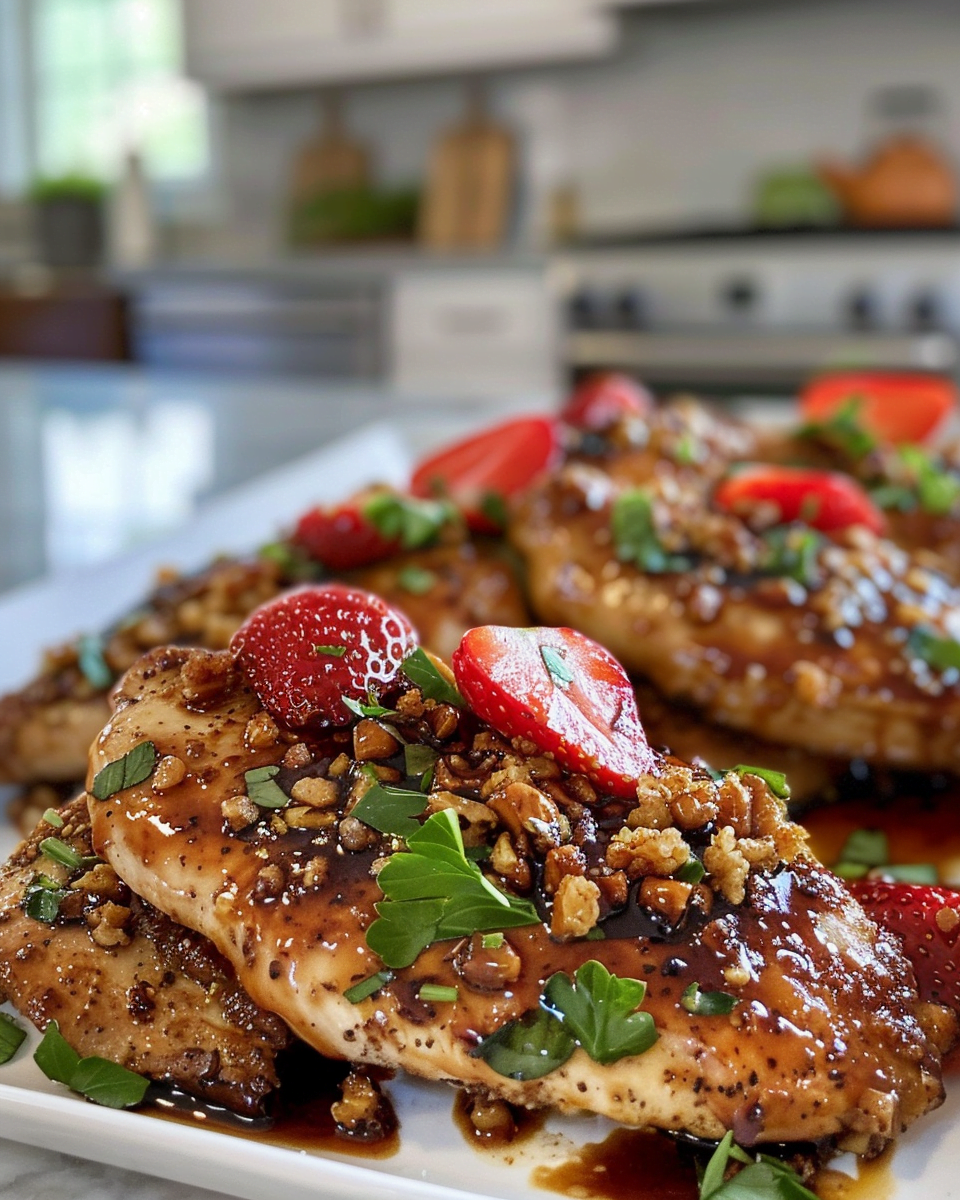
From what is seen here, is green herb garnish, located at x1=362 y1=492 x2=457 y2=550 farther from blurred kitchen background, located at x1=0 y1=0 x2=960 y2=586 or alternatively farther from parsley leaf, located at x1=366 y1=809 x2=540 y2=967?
blurred kitchen background, located at x1=0 y1=0 x2=960 y2=586

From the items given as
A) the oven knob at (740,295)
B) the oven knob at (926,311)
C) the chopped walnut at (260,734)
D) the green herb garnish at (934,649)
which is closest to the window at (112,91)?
the oven knob at (740,295)

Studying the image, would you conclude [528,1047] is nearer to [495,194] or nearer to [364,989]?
[364,989]

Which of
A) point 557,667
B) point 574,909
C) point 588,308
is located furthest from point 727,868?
point 588,308

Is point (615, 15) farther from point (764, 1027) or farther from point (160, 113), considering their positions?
point (764, 1027)

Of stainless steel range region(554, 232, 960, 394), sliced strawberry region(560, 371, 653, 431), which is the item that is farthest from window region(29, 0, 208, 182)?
sliced strawberry region(560, 371, 653, 431)

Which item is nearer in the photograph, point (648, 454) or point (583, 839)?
point (583, 839)

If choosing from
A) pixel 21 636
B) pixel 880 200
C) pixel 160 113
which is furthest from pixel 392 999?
pixel 160 113

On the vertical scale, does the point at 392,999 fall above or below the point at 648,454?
below
